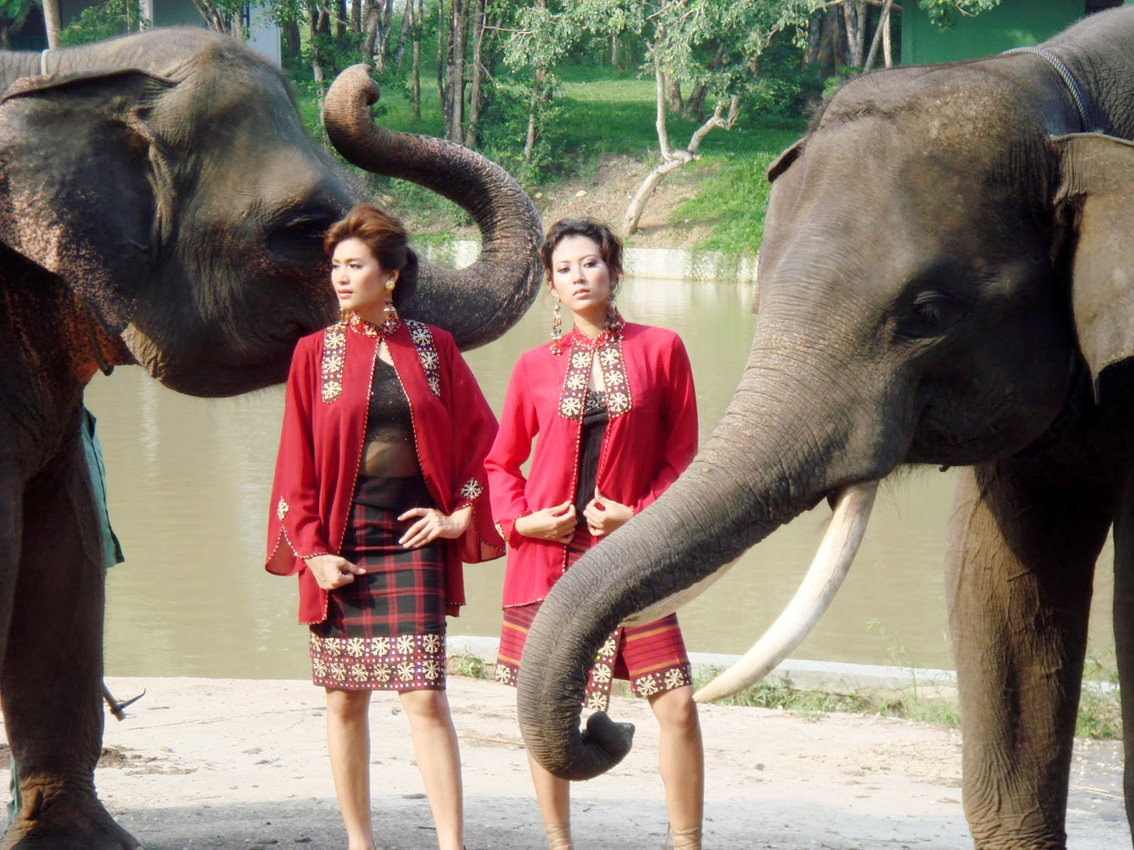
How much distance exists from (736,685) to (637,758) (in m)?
2.60

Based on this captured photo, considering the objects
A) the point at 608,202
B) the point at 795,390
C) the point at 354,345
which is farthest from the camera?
the point at 608,202

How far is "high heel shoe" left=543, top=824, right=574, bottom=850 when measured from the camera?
3477 millimetres

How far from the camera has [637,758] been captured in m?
4.87

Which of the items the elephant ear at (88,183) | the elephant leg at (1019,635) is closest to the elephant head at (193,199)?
the elephant ear at (88,183)

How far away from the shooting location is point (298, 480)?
3.52 meters

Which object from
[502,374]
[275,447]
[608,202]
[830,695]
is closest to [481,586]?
[830,695]

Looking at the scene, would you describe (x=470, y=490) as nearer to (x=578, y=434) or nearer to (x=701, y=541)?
(x=578, y=434)

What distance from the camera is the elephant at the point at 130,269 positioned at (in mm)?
3303

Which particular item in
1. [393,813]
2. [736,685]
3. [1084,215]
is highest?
[1084,215]

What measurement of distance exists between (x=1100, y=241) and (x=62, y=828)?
107 inches

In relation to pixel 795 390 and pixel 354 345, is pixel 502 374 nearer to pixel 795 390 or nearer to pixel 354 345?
pixel 354 345

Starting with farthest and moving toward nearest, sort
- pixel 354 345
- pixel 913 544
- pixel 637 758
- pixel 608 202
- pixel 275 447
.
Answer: pixel 608 202, pixel 275 447, pixel 913 544, pixel 637 758, pixel 354 345

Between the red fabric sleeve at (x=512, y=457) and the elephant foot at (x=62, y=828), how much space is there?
1.22m

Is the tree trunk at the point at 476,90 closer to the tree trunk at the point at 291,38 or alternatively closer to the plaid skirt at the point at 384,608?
the tree trunk at the point at 291,38
